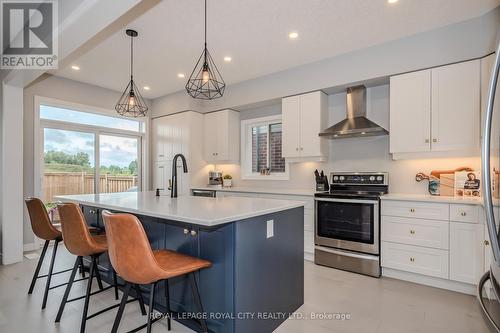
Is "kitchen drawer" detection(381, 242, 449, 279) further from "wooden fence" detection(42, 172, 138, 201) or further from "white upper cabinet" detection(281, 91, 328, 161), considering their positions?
"wooden fence" detection(42, 172, 138, 201)

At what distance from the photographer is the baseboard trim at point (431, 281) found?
2673 mm

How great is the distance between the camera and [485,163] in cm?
93

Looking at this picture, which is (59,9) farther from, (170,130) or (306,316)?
(306,316)

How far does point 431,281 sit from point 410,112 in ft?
6.24

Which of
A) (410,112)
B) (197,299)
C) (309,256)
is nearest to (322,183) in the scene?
(309,256)

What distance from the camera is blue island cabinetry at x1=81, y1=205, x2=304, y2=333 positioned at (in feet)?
5.76

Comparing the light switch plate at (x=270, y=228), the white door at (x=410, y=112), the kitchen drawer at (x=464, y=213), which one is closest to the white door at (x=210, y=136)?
the white door at (x=410, y=112)

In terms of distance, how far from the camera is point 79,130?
483cm

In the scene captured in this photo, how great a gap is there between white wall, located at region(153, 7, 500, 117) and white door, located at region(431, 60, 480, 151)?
0.14m

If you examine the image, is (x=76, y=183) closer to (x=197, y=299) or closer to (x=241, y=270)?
(x=197, y=299)

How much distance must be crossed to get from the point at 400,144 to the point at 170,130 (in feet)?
13.5

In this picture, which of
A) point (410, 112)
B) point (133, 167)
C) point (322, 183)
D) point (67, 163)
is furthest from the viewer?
point (133, 167)

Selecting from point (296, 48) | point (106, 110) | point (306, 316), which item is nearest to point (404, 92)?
point (296, 48)

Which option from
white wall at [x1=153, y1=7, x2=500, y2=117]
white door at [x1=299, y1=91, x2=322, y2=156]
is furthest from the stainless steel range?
white wall at [x1=153, y1=7, x2=500, y2=117]
